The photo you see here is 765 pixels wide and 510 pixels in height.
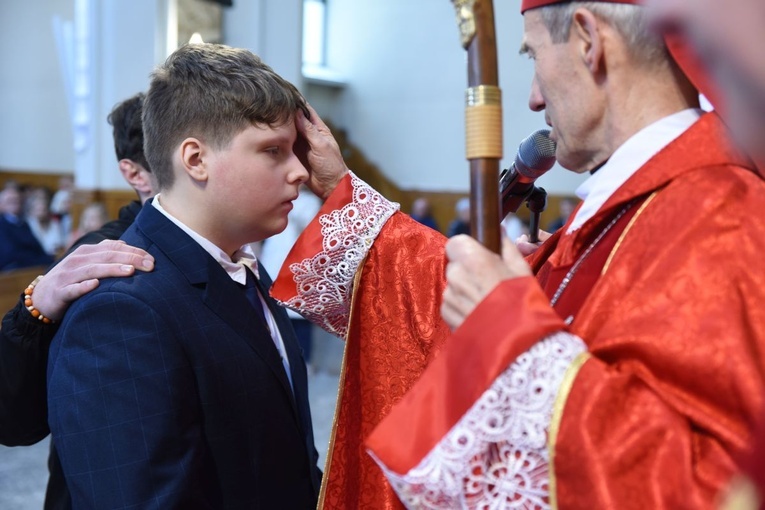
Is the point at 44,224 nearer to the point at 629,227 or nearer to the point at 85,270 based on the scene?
the point at 85,270

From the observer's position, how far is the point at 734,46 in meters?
0.53

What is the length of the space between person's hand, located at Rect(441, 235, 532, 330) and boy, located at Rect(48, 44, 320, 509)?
56 centimetres

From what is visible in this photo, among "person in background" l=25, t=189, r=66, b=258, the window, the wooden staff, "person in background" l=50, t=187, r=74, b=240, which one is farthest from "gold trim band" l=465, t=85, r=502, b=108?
the window

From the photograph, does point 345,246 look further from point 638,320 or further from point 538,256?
point 638,320

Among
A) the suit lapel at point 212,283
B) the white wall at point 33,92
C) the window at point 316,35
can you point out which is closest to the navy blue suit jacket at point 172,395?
the suit lapel at point 212,283

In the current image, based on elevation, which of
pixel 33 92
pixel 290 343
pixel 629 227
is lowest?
pixel 33 92

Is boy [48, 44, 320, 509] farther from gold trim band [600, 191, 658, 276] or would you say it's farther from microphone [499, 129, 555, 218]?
gold trim band [600, 191, 658, 276]

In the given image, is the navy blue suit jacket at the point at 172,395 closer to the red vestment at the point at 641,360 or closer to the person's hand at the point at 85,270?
the person's hand at the point at 85,270

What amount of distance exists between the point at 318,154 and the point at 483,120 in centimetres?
75

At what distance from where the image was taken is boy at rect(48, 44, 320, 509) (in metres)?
1.35

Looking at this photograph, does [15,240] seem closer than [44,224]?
Yes

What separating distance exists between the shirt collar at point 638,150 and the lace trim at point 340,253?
0.65 m

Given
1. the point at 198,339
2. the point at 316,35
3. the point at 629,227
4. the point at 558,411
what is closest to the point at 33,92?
the point at 316,35

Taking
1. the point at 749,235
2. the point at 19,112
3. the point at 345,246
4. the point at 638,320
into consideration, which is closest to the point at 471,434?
the point at 638,320
